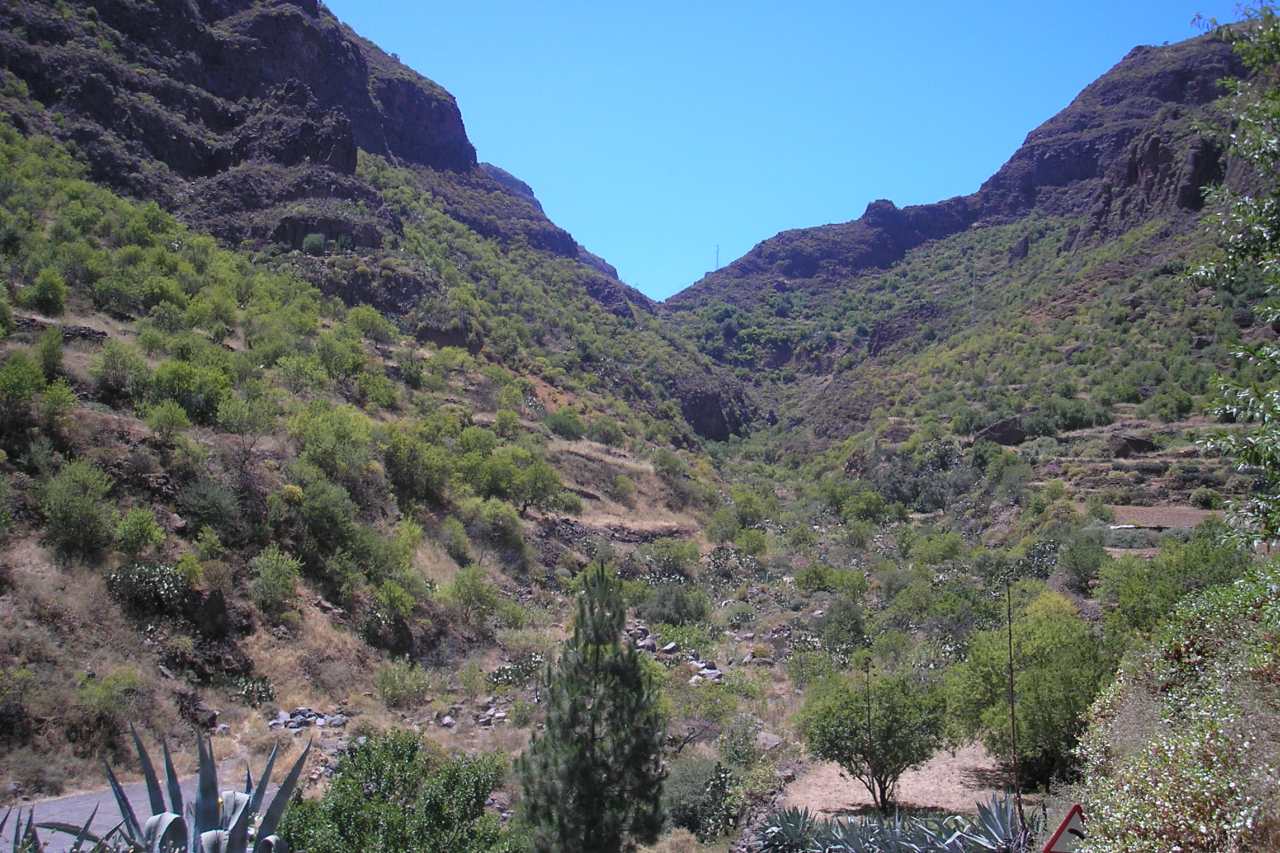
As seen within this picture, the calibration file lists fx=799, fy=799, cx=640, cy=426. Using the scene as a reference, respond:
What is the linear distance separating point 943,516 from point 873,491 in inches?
265

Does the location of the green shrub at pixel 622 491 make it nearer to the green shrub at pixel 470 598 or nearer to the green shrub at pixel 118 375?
the green shrub at pixel 470 598

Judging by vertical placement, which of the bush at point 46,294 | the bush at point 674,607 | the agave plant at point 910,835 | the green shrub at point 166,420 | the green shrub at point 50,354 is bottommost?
the agave plant at point 910,835

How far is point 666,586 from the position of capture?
3164cm

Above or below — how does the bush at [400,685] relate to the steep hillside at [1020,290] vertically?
below

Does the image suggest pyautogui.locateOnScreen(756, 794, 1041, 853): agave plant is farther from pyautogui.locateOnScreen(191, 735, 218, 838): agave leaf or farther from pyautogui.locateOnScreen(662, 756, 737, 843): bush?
pyautogui.locateOnScreen(191, 735, 218, 838): agave leaf

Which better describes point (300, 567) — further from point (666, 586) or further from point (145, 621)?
point (666, 586)

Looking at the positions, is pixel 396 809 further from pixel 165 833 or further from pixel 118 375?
pixel 118 375

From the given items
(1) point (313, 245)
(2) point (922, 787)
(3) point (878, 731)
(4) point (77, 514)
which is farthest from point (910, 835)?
(1) point (313, 245)

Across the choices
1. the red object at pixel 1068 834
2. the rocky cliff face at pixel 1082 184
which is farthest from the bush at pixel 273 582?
the rocky cliff face at pixel 1082 184

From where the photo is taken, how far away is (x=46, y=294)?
25703mm

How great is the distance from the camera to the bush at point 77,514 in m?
16.3

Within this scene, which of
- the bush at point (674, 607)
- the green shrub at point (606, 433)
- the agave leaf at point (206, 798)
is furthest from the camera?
the green shrub at point (606, 433)

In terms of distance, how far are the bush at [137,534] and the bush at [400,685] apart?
5.81 metres

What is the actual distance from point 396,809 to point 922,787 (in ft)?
37.5
